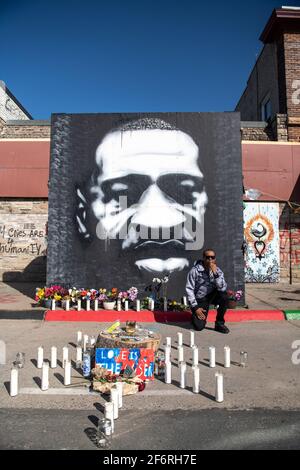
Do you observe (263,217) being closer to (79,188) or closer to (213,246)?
(213,246)

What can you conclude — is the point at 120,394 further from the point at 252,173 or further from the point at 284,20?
the point at 284,20

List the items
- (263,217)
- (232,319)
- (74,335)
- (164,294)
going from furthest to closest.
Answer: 1. (263,217)
2. (164,294)
3. (232,319)
4. (74,335)

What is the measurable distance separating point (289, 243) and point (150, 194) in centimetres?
725

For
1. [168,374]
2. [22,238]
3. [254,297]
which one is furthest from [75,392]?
[22,238]

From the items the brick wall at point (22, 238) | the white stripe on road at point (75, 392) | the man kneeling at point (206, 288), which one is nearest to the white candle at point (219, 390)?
the white stripe on road at point (75, 392)

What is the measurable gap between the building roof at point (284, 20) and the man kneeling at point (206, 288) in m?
12.4

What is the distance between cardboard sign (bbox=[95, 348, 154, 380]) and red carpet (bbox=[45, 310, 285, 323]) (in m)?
3.82

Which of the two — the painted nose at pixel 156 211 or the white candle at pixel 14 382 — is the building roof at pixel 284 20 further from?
the white candle at pixel 14 382

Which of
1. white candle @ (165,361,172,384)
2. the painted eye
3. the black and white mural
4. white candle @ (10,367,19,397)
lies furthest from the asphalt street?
the painted eye

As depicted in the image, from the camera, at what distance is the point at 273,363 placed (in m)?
5.66

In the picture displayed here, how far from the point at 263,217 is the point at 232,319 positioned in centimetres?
731

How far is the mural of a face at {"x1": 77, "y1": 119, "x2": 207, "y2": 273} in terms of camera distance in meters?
10.2

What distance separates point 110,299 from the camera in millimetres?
9680

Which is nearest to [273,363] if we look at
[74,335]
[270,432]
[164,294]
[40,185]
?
[270,432]
